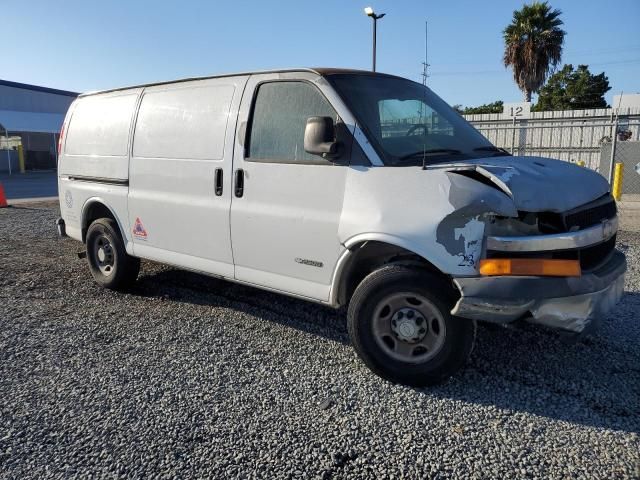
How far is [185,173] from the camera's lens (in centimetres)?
450

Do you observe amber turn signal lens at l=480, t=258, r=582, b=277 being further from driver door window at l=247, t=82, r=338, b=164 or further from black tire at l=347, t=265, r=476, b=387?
driver door window at l=247, t=82, r=338, b=164

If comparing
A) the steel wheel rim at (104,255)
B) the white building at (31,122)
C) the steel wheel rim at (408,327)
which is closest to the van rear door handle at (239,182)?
the steel wheel rim at (408,327)

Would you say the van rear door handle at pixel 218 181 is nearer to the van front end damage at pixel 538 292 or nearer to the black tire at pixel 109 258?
the black tire at pixel 109 258

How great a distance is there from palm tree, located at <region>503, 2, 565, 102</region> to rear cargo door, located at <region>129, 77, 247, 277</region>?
113 ft

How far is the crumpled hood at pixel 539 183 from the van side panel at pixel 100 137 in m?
3.42

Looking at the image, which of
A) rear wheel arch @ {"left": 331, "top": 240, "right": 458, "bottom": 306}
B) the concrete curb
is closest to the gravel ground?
rear wheel arch @ {"left": 331, "top": 240, "right": 458, "bottom": 306}

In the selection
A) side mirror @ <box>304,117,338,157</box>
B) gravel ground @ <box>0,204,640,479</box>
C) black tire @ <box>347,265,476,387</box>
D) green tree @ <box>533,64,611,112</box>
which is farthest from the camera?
green tree @ <box>533,64,611,112</box>

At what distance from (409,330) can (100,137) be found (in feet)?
13.4

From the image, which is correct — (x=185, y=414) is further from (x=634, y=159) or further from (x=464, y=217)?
(x=634, y=159)

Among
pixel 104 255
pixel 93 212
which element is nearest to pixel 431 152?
pixel 104 255

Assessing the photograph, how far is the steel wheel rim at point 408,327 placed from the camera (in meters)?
3.28

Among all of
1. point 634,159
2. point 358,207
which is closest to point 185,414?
point 358,207

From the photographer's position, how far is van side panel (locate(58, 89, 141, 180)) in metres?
5.21

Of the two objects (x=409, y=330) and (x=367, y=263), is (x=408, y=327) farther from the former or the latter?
(x=367, y=263)
